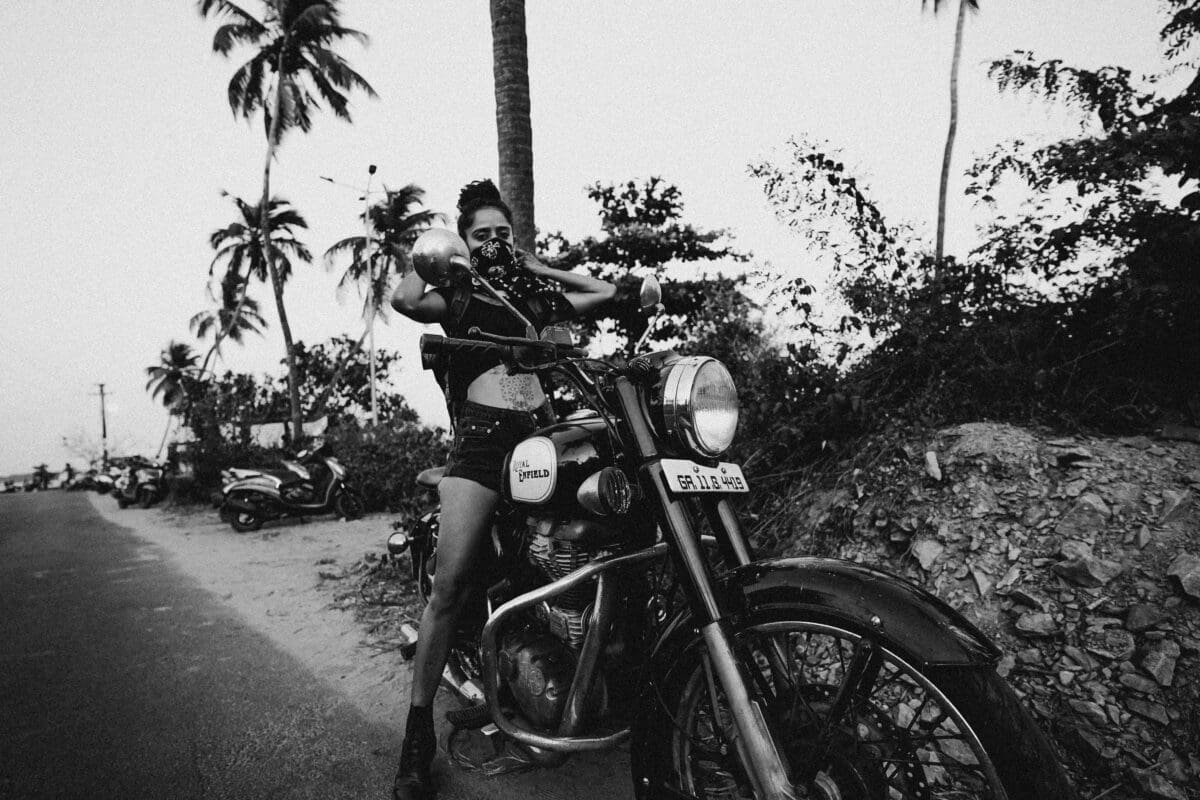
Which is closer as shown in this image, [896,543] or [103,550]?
[896,543]

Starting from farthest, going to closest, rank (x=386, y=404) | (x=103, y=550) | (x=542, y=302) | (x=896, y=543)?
(x=386, y=404) → (x=103, y=550) → (x=896, y=543) → (x=542, y=302)

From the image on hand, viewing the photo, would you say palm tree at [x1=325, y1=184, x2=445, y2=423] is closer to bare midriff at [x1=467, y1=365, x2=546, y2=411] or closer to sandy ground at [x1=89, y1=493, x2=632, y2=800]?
sandy ground at [x1=89, y1=493, x2=632, y2=800]

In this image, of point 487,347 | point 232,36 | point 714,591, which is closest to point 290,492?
point 487,347

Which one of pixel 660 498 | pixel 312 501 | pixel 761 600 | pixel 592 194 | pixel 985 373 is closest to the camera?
pixel 761 600

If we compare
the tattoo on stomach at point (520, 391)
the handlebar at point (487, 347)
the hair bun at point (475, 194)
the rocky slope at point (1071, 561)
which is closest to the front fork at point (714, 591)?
the handlebar at point (487, 347)

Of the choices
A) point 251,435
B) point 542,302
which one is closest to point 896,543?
point 542,302

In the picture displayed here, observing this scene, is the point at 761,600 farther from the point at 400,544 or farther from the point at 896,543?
the point at 400,544

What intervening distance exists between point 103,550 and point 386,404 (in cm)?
2562

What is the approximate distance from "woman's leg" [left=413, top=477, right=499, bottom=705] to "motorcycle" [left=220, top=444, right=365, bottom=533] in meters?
8.78

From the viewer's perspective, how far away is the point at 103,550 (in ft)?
26.0

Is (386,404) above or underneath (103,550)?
above

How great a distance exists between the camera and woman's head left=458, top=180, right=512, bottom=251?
2340mm

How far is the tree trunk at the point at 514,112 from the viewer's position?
182 inches

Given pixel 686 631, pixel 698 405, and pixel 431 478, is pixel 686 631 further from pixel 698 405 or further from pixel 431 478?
pixel 431 478
